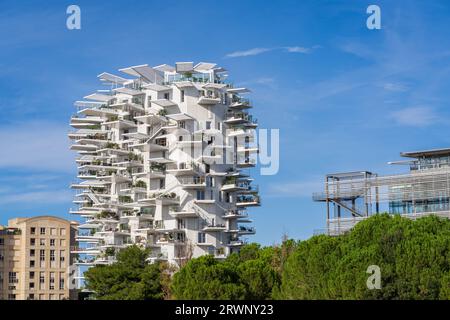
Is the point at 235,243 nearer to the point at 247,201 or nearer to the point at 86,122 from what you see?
the point at 247,201

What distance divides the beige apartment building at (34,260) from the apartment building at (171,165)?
137 ft

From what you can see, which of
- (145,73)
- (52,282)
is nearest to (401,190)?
(145,73)

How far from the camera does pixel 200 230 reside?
295ft

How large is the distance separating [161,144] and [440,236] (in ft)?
148

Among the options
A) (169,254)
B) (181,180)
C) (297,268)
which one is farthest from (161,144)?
(297,268)

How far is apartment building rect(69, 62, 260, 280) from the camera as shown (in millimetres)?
89625

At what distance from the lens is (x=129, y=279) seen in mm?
70688

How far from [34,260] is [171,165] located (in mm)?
55125

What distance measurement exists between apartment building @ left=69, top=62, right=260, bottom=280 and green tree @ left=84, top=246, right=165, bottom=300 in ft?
47.0

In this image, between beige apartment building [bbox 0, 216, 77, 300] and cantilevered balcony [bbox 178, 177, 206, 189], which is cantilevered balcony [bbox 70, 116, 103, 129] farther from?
beige apartment building [bbox 0, 216, 77, 300]

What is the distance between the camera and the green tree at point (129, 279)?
68.6 m

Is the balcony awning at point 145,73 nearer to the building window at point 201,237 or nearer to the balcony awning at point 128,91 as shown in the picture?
the balcony awning at point 128,91

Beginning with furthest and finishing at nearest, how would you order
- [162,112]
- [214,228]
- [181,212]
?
1. [162,112]
2. [214,228]
3. [181,212]
